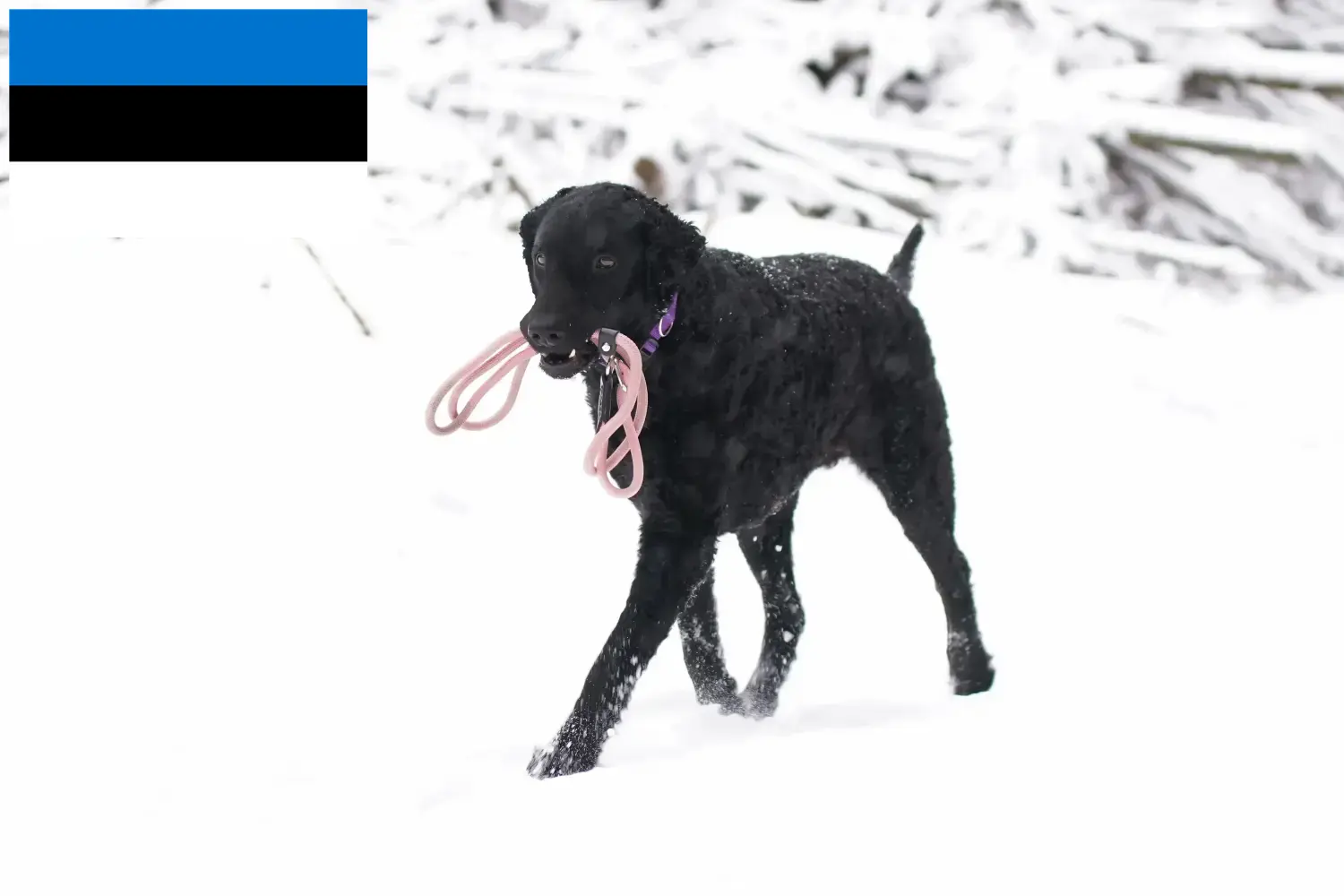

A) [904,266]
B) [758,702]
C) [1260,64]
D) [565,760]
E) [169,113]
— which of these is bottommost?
[758,702]

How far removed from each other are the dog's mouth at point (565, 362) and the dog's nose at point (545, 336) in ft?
0.19

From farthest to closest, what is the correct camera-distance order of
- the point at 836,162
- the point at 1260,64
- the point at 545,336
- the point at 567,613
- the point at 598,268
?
the point at 1260,64 → the point at 836,162 → the point at 567,613 → the point at 598,268 → the point at 545,336

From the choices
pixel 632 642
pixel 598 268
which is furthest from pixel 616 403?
pixel 632 642

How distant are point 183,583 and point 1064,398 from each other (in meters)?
4.08

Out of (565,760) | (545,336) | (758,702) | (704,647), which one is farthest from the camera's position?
(758,702)

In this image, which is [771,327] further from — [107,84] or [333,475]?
[107,84]

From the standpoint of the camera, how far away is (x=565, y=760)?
2922 millimetres

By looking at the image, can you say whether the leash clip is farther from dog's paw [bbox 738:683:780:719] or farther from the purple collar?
dog's paw [bbox 738:683:780:719]

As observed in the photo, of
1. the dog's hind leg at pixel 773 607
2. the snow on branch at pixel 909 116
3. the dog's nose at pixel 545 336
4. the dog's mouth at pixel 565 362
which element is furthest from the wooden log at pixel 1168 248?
the dog's nose at pixel 545 336

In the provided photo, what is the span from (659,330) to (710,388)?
19 cm

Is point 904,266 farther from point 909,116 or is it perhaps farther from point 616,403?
point 909,116

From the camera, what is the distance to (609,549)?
5.05 meters

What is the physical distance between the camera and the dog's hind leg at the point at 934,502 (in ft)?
12.3

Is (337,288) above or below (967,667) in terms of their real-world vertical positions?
above
